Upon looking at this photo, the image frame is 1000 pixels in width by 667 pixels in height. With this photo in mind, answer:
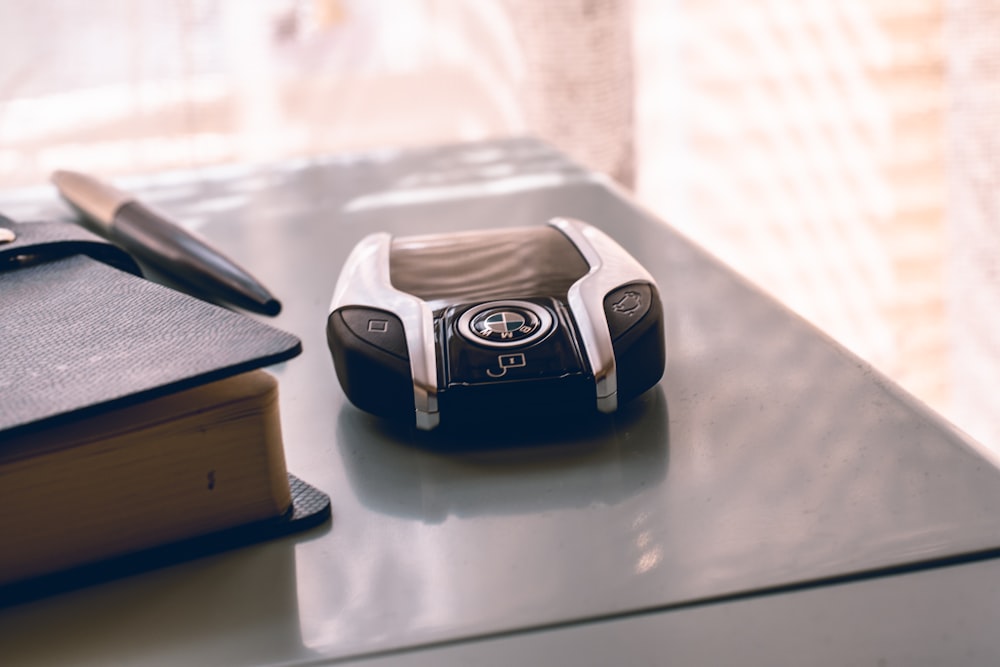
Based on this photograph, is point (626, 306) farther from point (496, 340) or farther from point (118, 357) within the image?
point (118, 357)

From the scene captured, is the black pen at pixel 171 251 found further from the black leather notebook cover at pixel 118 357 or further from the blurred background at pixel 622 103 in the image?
the blurred background at pixel 622 103

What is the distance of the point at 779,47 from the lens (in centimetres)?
228

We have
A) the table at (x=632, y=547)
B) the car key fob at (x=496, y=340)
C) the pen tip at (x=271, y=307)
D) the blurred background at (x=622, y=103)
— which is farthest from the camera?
the blurred background at (x=622, y=103)

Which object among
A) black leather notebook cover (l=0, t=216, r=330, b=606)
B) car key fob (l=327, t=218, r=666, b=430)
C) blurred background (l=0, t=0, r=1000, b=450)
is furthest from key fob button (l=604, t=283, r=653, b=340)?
blurred background (l=0, t=0, r=1000, b=450)

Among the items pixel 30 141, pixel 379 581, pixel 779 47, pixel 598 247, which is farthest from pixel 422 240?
pixel 30 141

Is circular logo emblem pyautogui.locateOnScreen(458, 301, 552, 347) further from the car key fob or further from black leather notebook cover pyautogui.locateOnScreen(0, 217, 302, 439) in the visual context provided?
black leather notebook cover pyautogui.locateOnScreen(0, 217, 302, 439)

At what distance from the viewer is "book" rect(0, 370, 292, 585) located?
0.33 meters

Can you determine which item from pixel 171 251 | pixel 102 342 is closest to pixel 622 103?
pixel 171 251

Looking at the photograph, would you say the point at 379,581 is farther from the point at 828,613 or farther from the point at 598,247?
the point at 598,247

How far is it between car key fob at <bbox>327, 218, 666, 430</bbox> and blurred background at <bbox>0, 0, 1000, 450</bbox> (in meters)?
1.86

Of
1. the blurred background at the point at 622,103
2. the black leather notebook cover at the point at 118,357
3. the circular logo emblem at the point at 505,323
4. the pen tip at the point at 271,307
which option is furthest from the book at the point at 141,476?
the blurred background at the point at 622,103

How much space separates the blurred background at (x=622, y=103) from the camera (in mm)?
2211

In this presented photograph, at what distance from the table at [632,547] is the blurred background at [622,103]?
1.84 metres

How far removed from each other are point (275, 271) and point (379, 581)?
16.0 inches
